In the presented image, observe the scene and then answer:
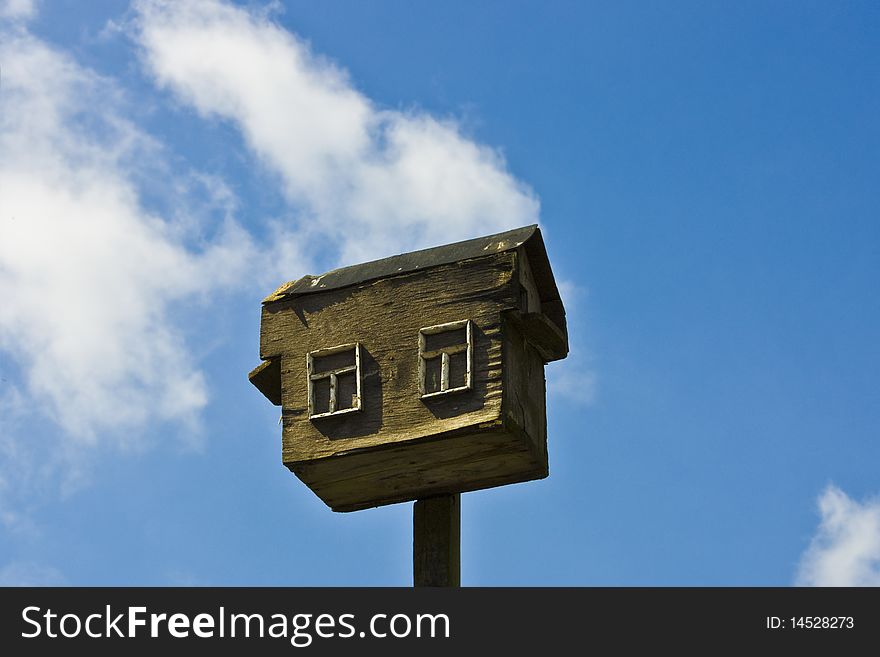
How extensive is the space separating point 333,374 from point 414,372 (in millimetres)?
469

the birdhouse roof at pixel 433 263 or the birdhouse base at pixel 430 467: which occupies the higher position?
the birdhouse roof at pixel 433 263

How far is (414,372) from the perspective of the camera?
1145 cm

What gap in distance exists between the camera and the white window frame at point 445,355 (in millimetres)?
11289

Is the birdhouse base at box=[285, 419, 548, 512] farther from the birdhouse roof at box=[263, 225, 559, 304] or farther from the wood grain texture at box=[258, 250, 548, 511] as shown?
the birdhouse roof at box=[263, 225, 559, 304]

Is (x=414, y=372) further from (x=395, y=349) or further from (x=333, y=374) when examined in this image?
(x=333, y=374)

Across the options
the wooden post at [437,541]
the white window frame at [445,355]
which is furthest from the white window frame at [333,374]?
the wooden post at [437,541]

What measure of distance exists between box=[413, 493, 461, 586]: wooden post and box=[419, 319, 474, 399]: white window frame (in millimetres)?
666

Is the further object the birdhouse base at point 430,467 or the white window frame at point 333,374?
the white window frame at point 333,374

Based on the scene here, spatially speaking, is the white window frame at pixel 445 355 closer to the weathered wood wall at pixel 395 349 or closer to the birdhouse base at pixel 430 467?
the weathered wood wall at pixel 395 349

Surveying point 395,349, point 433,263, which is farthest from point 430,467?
point 433,263
